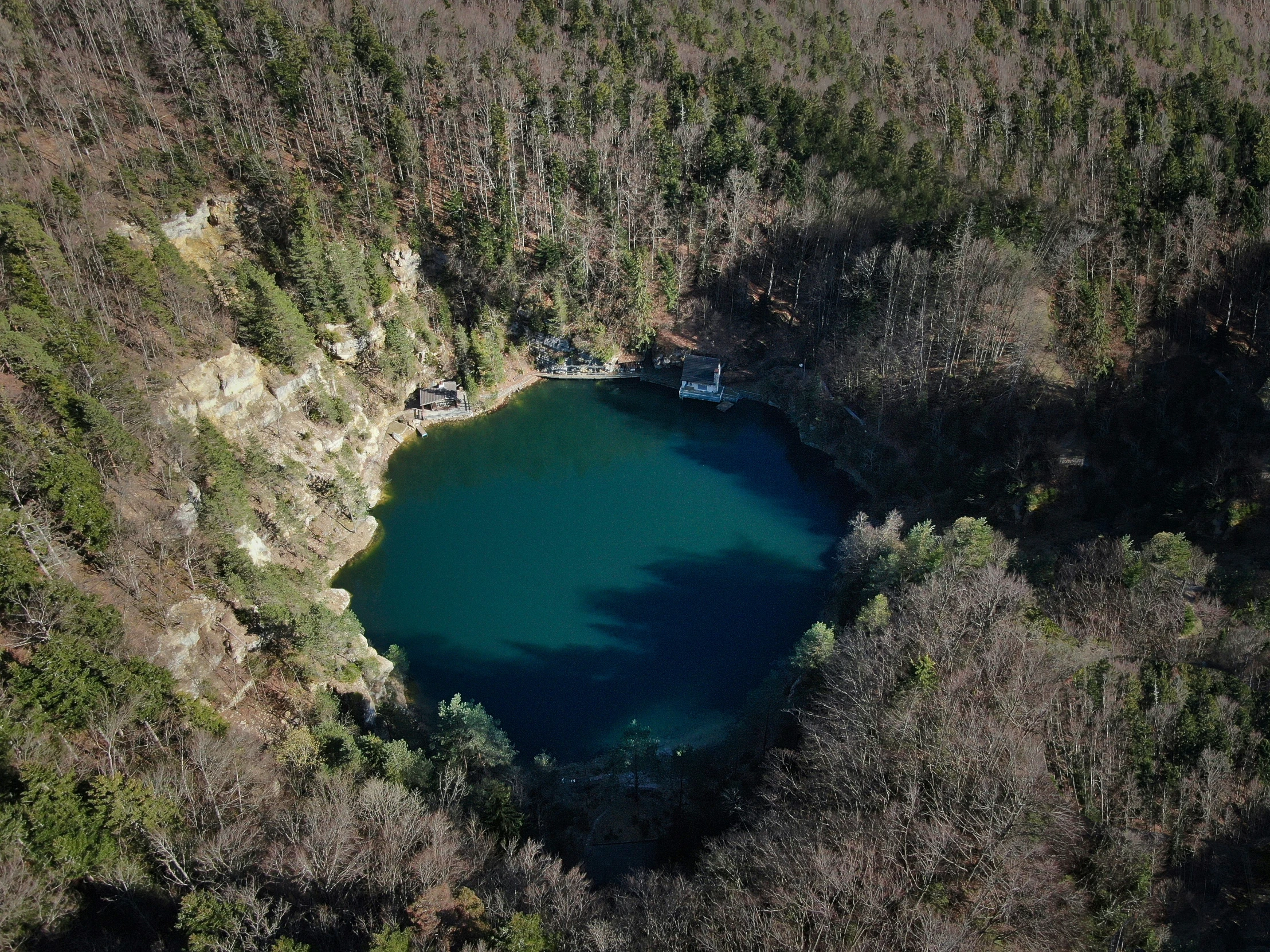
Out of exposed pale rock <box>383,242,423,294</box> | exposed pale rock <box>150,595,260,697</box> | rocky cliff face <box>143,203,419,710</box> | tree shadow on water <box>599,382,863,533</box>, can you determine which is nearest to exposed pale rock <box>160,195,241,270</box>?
rocky cliff face <box>143,203,419,710</box>

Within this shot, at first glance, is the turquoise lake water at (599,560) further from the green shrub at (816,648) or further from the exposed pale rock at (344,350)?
Result: the exposed pale rock at (344,350)

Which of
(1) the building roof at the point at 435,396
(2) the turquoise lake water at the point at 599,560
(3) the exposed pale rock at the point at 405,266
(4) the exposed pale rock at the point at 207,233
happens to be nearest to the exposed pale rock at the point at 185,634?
(2) the turquoise lake water at the point at 599,560

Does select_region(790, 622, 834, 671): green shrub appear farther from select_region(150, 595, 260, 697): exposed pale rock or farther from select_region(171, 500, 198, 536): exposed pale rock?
select_region(171, 500, 198, 536): exposed pale rock

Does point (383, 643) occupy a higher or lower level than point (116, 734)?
lower

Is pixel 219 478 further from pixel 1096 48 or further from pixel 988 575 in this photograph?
pixel 1096 48

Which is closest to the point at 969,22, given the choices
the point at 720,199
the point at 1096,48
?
→ the point at 1096,48

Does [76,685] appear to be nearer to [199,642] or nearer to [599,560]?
[199,642]

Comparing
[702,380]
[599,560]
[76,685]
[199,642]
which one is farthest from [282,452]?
[702,380]
